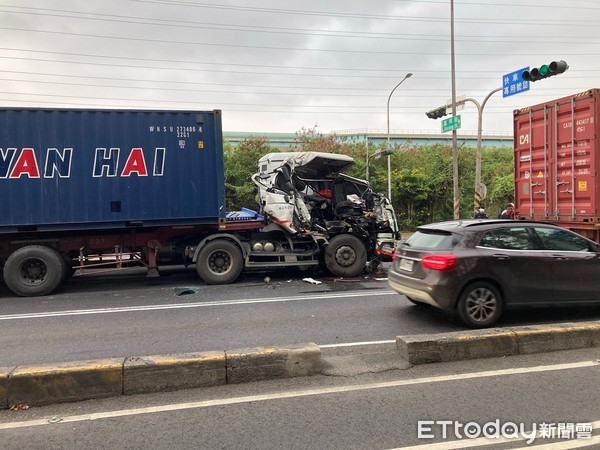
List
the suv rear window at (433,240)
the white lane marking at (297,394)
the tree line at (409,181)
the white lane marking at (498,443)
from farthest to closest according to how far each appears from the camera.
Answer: the tree line at (409,181) → the suv rear window at (433,240) → the white lane marking at (297,394) → the white lane marking at (498,443)

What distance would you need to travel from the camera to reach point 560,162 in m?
9.77

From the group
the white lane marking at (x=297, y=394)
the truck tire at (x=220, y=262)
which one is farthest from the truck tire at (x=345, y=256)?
the white lane marking at (x=297, y=394)

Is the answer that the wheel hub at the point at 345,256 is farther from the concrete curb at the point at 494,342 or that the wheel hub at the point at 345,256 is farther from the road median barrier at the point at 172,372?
the road median barrier at the point at 172,372

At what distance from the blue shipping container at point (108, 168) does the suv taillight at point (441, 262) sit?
17.2ft

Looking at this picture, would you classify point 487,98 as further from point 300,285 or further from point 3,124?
point 3,124

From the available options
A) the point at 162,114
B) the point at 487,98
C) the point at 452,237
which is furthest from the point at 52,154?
the point at 487,98

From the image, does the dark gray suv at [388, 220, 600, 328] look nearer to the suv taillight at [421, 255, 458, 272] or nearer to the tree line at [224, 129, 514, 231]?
the suv taillight at [421, 255, 458, 272]

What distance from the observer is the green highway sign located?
19.2 m

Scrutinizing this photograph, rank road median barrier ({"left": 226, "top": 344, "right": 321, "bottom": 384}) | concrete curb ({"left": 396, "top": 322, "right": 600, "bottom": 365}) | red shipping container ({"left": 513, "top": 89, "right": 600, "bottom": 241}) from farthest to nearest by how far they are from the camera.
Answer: red shipping container ({"left": 513, "top": 89, "right": 600, "bottom": 241}) < concrete curb ({"left": 396, "top": 322, "right": 600, "bottom": 365}) < road median barrier ({"left": 226, "top": 344, "right": 321, "bottom": 384})

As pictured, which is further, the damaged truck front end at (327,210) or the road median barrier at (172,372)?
the damaged truck front end at (327,210)

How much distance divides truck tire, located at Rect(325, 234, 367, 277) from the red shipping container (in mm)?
4031

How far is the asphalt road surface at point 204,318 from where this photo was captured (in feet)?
18.8

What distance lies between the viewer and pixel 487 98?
17516 millimetres

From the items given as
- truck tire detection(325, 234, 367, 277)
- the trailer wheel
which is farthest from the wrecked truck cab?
the trailer wheel
